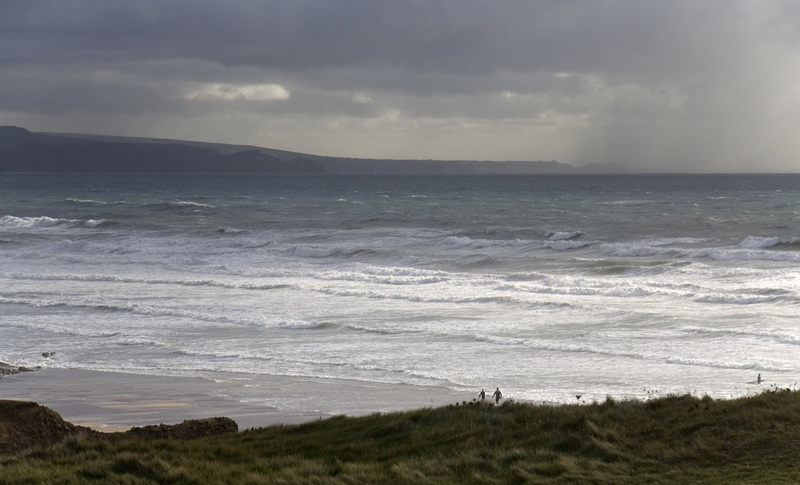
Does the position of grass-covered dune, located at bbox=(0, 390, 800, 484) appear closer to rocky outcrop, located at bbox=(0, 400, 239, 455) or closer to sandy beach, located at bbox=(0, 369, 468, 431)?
rocky outcrop, located at bbox=(0, 400, 239, 455)

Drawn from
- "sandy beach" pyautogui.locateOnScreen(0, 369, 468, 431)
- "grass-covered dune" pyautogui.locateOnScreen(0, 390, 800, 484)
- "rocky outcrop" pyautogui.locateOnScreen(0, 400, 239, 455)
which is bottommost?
"sandy beach" pyautogui.locateOnScreen(0, 369, 468, 431)

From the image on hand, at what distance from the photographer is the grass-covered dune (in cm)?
838

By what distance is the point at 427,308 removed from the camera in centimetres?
2386

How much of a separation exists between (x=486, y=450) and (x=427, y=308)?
571 inches

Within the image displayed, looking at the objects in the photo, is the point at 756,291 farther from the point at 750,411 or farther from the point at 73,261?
the point at 73,261

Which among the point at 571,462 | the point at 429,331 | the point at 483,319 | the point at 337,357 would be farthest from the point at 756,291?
the point at 571,462

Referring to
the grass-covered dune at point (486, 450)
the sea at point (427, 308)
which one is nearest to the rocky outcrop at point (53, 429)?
the grass-covered dune at point (486, 450)

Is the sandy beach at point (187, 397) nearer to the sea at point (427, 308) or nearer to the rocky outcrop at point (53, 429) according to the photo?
the sea at point (427, 308)

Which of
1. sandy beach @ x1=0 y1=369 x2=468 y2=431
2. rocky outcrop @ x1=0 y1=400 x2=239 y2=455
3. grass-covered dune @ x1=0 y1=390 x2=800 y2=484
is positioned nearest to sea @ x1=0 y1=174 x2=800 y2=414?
sandy beach @ x1=0 y1=369 x2=468 y2=431

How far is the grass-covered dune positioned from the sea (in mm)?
1715

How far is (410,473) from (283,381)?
23.9 ft

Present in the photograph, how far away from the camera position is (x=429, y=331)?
20.1 metres

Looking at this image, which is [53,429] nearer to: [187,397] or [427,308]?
[187,397]

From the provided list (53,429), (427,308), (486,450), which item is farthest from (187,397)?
(427,308)
